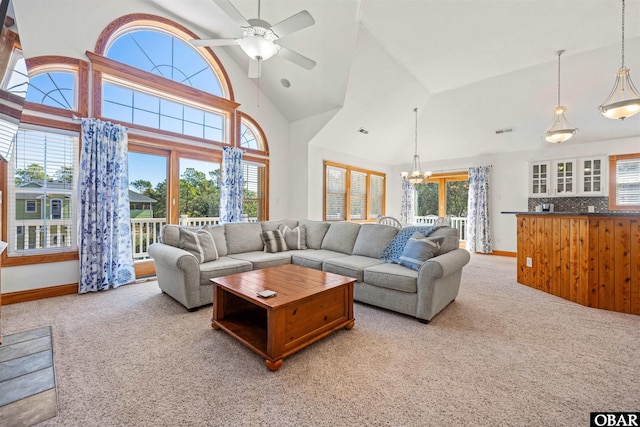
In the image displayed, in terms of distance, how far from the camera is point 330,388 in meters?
1.69

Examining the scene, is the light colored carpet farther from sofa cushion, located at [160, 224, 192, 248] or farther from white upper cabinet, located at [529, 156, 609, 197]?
white upper cabinet, located at [529, 156, 609, 197]

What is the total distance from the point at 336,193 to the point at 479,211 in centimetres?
377

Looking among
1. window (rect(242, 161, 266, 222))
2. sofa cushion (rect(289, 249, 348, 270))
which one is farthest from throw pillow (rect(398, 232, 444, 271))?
window (rect(242, 161, 266, 222))

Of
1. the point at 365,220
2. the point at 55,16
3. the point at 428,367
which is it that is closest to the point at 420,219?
the point at 365,220

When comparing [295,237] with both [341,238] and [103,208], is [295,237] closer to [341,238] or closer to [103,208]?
[341,238]

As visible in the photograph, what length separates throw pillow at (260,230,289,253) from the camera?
4082mm

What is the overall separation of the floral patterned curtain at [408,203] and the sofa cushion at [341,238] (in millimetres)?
4618

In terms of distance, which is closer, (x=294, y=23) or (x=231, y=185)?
(x=294, y=23)

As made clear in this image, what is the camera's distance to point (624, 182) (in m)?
5.46

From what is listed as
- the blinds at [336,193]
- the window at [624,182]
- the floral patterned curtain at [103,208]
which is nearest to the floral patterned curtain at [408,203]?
the blinds at [336,193]

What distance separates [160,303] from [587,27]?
275 inches

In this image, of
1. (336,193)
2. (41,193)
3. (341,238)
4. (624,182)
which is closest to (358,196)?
(336,193)

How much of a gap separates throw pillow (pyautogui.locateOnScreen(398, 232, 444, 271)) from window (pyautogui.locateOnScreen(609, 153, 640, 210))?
543 cm

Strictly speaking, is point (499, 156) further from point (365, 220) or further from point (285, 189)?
point (285, 189)
